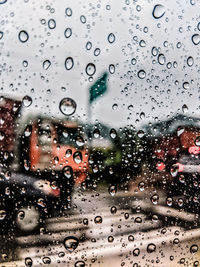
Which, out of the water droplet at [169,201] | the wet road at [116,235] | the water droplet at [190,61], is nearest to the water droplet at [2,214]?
the wet road at [116,235]

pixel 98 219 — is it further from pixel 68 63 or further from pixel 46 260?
pixel 68 63

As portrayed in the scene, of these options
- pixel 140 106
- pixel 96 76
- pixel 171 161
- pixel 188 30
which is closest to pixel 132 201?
pixel 171 161

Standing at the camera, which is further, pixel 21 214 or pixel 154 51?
pixel 154 51

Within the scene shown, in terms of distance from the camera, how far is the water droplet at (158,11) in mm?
951

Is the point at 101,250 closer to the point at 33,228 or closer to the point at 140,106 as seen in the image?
the point at 33,228

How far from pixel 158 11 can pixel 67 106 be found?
0.49 m

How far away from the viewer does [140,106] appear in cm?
94

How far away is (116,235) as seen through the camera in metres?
0.96

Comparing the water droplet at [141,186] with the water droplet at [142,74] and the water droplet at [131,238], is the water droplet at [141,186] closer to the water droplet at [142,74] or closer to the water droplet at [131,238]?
the water droplet at [131,238]

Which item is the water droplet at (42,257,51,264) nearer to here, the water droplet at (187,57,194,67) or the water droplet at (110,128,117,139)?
the water droplet at (110,128,117,139)

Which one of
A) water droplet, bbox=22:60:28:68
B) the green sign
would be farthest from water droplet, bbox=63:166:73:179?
water droplet, bbox=22:60:28:68

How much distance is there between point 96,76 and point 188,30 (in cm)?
40

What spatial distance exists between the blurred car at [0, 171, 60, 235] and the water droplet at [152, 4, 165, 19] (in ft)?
2.30

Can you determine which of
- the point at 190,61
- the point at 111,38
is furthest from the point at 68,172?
the point at 190,61
